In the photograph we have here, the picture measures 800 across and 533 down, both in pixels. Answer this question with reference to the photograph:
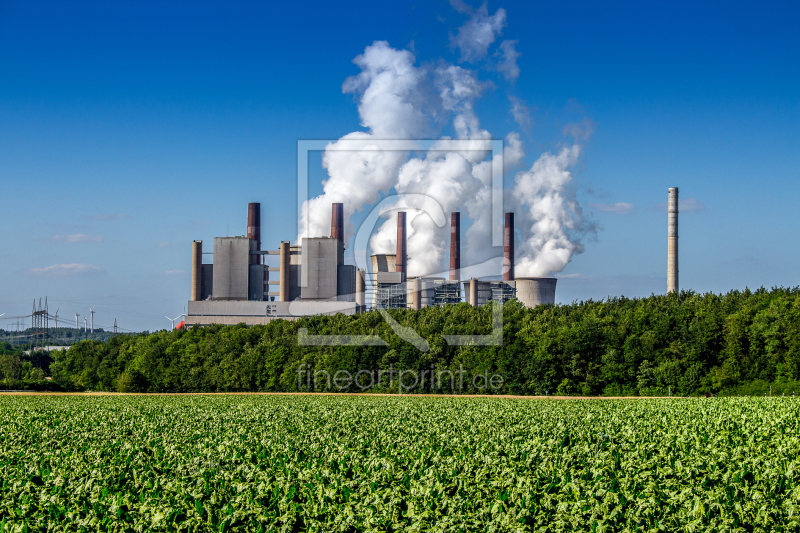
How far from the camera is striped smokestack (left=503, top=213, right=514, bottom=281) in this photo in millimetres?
65688

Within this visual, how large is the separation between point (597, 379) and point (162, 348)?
3852 cm

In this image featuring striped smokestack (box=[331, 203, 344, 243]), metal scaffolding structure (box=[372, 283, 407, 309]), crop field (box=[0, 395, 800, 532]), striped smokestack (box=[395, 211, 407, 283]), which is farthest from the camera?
striped smokestack (box=[331, 203, 344, 243])

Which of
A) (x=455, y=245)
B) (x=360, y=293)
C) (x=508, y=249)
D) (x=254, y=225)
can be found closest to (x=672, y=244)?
(x=508, y=249)

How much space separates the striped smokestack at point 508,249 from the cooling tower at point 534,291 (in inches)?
43.7

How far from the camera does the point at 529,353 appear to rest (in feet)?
166

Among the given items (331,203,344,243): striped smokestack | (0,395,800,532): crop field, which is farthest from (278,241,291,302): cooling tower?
(0,395,800,532): crop field

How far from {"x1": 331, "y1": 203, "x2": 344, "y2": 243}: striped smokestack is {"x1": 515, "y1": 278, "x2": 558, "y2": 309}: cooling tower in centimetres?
1882

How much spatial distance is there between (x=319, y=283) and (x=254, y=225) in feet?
32.8

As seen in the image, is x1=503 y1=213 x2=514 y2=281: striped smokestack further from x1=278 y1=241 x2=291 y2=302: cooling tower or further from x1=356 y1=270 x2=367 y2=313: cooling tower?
x1=278 y1=241 x2=291 y2=302: cooling tower

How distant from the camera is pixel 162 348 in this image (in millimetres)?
62250

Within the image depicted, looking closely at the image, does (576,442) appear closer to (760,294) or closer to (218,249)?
(760,294)

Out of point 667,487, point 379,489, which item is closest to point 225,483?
point 379,489

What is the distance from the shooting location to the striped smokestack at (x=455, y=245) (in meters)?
65.8

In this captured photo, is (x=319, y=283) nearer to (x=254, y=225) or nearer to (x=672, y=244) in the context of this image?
(x=254, y=225)
